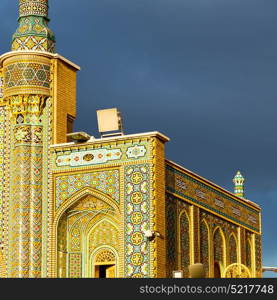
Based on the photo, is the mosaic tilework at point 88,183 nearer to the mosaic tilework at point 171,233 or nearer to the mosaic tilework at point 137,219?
the mosaic tilework at point 137,219

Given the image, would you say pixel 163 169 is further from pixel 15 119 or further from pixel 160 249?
pixel 15 119

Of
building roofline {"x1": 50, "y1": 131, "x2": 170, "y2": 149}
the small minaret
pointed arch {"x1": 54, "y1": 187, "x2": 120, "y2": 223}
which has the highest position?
the small minaret

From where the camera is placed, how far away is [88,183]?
27.5 meters

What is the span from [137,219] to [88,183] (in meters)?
1.79

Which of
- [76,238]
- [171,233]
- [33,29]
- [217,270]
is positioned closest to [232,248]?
[217,270]

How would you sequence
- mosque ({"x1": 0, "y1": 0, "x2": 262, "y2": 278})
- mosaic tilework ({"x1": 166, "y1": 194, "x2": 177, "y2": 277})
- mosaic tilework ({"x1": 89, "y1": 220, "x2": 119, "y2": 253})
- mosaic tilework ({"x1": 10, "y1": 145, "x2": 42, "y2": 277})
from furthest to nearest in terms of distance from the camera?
mosaic tilework ({"x1": 166, "y1": 194, "x2": 177, "y2": 277})
mosaic tilework ({"x1": 89, "y1": 220, "x2": 119, "y2": 253})
mosaic tilework ({"x1": 10, "y1": 145, "x2": 42, "y2": 277})
mosque ({"x1": 0, "y1": 0, "x2": 262, "y2": 278})

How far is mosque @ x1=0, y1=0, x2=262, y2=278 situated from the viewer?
26750mm

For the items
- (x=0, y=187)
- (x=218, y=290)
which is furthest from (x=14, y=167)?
(x=218, y=290)

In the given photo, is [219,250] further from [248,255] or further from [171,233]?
[171,233]

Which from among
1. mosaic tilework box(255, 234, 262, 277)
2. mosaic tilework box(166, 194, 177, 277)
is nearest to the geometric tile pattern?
mosaic tilework box(166, 194, 177, 277)

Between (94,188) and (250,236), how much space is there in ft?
33.1

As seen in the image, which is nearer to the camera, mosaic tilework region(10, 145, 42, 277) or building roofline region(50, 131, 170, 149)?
building roofline region(50, 131, 170, 149)

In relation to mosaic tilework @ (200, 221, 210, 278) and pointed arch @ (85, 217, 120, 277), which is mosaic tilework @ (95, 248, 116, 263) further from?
mosaic tilework @ (200, 221, 210, 278)

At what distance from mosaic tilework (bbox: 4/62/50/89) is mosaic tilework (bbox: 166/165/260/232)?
426 centimetres
